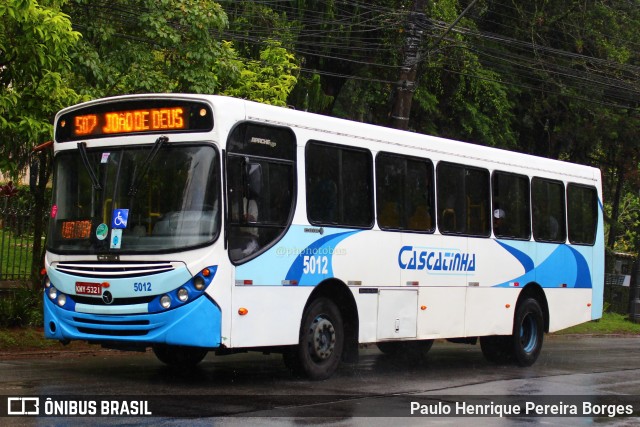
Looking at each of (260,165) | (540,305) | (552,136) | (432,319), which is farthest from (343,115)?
(260,165)

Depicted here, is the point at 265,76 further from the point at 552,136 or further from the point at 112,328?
the point at 552,136

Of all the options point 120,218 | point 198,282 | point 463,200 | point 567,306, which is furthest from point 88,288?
point 567,306

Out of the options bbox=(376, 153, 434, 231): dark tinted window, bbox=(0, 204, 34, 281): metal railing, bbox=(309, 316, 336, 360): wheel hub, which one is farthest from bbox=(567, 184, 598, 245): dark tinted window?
bbox=(0, 204, 34, 281): metal railing

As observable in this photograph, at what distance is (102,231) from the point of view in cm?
1111

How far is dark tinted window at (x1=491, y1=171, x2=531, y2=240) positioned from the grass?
33.9ft

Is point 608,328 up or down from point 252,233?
down

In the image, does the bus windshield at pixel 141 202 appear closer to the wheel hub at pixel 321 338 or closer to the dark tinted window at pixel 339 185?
the dark tinted window at pixel 339 185

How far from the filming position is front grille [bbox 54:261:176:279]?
10718 mm

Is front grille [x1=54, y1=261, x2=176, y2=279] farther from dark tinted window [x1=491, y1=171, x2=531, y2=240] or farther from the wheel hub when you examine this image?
dark tinted window [x1=491, y1=171, x2=531, y2=240]

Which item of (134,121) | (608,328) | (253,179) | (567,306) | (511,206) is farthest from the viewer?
(608,328)

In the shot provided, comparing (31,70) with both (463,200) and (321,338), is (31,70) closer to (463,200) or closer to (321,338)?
(321,338)

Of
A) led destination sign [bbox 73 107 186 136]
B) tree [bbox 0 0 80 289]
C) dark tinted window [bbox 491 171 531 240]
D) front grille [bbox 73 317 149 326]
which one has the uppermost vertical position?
tree [bbox 0 0 80 289]

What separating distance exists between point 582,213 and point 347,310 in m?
6.77

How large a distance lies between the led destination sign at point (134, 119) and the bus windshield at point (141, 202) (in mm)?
225
